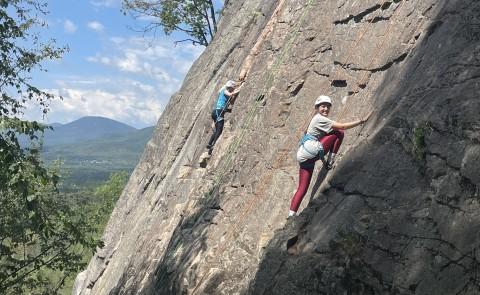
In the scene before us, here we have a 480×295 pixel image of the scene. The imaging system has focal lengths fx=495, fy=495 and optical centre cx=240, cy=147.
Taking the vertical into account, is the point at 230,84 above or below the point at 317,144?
above

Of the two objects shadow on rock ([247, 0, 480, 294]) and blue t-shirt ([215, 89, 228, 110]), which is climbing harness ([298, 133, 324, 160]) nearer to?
shadow on rock ([247, 0, 480, 294])

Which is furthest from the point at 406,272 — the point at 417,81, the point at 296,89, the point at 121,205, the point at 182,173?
the point at 121,205

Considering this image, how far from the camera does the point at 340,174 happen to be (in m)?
9.16

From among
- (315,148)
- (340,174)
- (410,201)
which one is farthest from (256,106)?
(410,201)

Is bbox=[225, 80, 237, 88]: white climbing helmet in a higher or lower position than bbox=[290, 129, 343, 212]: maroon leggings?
higher

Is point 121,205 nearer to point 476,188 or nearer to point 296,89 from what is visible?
point 296,89

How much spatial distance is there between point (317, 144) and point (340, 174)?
1.02 metres

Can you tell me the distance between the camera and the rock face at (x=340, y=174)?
6961mm

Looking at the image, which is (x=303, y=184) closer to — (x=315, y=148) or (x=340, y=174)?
(x=315, y=148)

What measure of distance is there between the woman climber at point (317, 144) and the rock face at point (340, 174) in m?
0.30

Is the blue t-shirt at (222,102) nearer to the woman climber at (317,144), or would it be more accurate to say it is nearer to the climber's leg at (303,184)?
the woman climber at (317,144)

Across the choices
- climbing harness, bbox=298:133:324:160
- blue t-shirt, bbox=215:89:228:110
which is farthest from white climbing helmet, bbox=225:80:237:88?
climbing harness, bbox=298:133:324:160

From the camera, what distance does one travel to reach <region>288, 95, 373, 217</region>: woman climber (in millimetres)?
9930

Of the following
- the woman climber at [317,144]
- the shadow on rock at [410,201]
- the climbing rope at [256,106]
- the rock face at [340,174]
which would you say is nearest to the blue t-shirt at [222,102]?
the rock face at [340,174]
